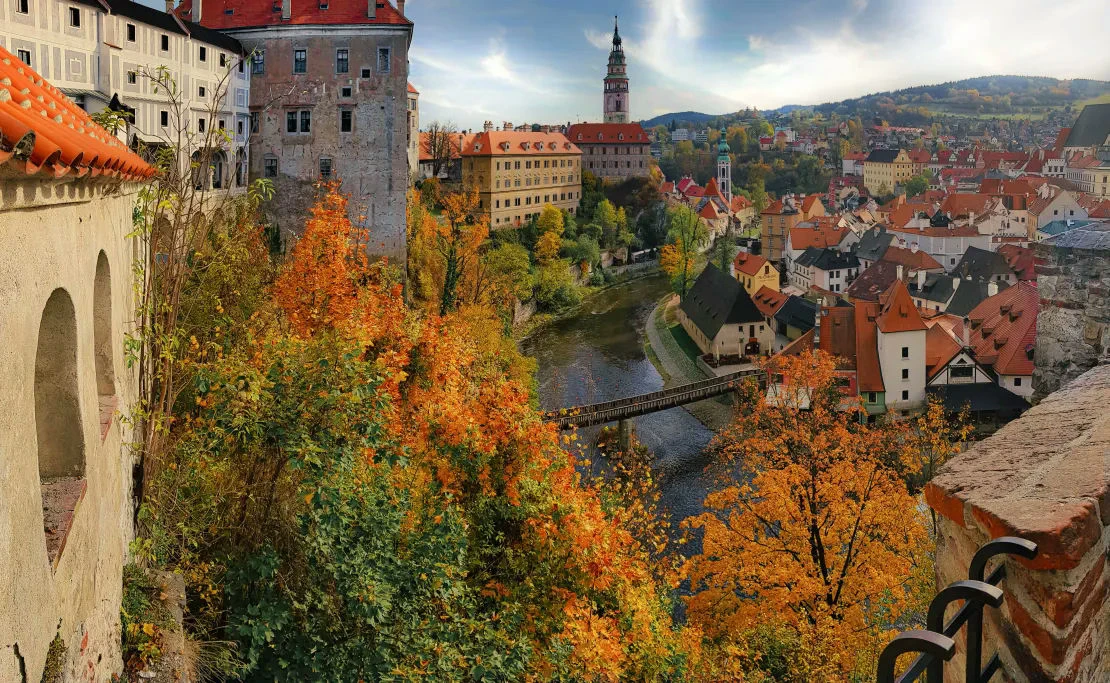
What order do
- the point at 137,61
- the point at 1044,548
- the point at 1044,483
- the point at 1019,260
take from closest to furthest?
the point at 1044,548
the point at 1044,483
the point at 137,61
the point at 1019,260

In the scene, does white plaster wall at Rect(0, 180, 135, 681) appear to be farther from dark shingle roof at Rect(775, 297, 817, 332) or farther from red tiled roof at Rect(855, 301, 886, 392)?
dark shingle roof at Rect(775, 297, 817, 332)

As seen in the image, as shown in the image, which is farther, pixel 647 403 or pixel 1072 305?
pixel 647 403

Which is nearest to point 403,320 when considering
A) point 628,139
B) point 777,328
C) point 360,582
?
point 360,582

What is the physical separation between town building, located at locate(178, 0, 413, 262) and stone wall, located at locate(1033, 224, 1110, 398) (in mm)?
21090

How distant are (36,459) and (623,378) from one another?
3389 centimetres

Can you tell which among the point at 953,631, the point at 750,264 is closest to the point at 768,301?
the point at 750,264

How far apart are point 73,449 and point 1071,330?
246 inches

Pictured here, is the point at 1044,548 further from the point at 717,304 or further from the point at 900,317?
the point at 717,304

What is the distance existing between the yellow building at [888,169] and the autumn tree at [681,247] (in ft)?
185

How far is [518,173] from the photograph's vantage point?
212 ft

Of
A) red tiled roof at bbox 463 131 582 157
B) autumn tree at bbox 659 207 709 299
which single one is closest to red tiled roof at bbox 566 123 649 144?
red tiled roof at bbox 463 131 582 157

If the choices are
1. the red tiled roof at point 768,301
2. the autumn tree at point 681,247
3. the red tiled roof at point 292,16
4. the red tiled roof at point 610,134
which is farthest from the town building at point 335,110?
the red tiled roof at point 610,134

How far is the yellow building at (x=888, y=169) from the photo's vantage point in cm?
11831

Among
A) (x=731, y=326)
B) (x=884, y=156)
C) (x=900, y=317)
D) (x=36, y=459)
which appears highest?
(x=884, y=156)
